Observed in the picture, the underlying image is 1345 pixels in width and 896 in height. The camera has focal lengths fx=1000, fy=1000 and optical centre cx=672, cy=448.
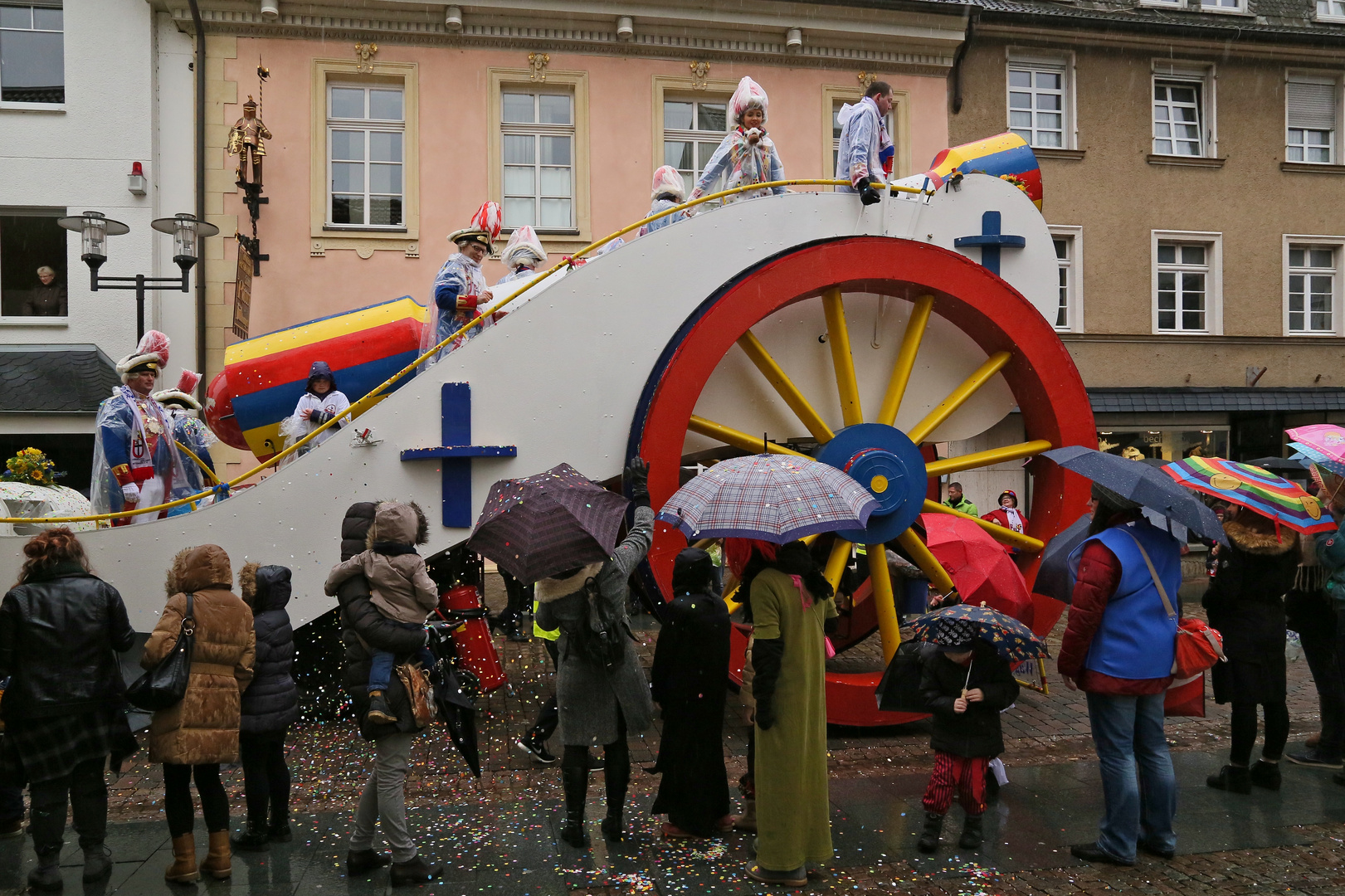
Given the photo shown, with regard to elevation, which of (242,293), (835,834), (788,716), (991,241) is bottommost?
(835,834)

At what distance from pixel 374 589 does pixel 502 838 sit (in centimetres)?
125

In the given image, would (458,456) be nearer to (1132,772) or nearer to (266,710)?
(266,710)

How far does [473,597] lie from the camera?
592 centimetres

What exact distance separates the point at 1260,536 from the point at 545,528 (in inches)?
137

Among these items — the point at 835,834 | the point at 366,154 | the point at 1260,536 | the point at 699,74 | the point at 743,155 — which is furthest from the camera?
the point at 699,74

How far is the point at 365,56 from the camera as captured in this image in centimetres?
1154

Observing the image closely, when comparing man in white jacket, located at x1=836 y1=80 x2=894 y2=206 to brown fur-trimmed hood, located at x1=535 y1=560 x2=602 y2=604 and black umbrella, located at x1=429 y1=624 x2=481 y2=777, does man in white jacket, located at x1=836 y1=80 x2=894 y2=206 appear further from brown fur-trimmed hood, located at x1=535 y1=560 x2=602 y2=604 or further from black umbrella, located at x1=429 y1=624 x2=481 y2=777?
black umbrella, located at x1=429 y1=624 x2=481 y2=777

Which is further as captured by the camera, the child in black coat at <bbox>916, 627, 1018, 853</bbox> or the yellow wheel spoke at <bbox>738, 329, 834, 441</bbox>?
the yellow wheel spoke at <bbox>738, 329, 834, 441</bbox>

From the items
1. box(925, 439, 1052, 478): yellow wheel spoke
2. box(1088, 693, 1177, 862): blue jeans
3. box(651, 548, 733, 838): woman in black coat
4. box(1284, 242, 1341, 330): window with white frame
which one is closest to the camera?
box(1088, 693, 1177, 862): blue jeans

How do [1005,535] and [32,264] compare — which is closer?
[1005,535]

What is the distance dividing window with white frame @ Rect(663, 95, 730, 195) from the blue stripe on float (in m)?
7.03

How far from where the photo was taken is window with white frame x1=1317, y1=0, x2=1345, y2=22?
598 inches

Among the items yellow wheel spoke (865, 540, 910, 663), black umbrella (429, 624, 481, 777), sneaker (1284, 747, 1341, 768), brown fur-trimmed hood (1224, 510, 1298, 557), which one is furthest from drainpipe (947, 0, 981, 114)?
black umbrella (429, 624, 481, 777)

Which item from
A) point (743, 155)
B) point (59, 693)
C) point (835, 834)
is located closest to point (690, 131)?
point (743, 155)
